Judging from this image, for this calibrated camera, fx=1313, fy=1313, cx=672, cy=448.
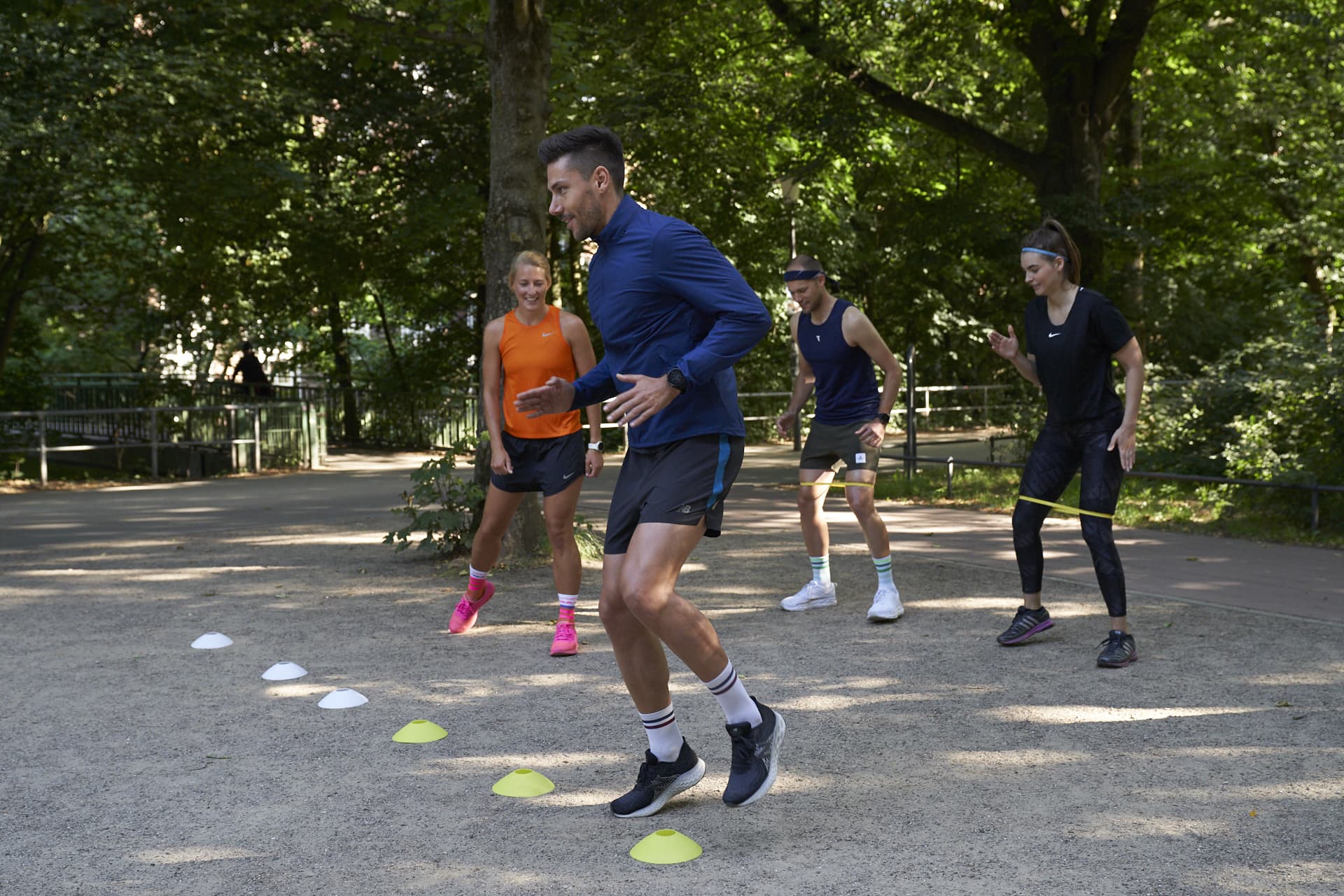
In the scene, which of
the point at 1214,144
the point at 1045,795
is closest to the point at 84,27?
the point at 1045,795

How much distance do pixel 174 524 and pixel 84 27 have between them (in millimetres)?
7241

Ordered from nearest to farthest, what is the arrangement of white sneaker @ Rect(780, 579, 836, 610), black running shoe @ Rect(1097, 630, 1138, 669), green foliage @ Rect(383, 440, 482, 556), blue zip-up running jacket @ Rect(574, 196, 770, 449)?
blue zip-up running jacket @ Rect(574, 196, 770, 449), black running shoe @ Rect(1097, 630, 1138, 669), white sneaker @ Rect(780, 579, 836, 610), green foliage @ Rect(383, 440, 482, 556)

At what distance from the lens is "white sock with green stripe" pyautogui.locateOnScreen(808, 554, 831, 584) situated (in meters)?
7.66

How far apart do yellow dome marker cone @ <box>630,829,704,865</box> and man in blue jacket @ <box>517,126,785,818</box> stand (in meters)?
0.32

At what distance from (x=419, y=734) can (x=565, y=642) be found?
4.97 feet

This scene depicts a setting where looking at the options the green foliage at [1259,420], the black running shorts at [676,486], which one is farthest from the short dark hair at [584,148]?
the green foliage at [1259,420]

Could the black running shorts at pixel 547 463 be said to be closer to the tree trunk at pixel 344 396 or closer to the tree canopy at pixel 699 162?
the tree canopy at pixel 699 162

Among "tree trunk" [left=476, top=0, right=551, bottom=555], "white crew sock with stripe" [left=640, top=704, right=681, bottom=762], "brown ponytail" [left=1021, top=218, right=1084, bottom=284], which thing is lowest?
"white crew sock with stripe" [left=640, top=704, right=681, bottom=762]

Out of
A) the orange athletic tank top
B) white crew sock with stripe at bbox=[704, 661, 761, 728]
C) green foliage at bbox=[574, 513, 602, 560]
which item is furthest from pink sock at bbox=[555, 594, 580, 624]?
green foliage at bbox=[574, 513, 602, 560]

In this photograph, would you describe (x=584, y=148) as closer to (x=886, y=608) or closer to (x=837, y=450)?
(x=837, y=450)

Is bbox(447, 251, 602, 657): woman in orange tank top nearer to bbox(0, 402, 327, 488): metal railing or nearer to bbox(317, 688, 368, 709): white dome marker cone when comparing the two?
bbox(317, 688, 368, 709): white dome marker cone

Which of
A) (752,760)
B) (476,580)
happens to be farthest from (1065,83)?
(752,760)

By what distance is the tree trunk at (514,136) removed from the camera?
29.5 ft

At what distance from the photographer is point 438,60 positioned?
1905cm
